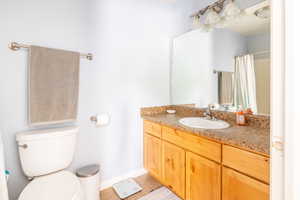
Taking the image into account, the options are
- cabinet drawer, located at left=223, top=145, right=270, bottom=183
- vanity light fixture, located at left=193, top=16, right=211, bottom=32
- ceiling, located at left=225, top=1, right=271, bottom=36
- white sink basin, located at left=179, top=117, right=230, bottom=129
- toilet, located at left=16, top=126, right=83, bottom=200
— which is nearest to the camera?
cabinet drawer, located at left=223, top=145, right=270, bottom=183

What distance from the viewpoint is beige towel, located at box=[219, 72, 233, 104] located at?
1556mm

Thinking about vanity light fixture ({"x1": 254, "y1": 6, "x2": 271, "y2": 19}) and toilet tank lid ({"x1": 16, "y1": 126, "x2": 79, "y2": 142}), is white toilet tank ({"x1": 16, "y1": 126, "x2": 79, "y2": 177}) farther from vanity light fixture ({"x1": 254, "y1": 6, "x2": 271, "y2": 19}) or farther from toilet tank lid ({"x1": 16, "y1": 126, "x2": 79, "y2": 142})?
vanity light fixture ({"x1": 254, "y1": 6, "x2": 271, "y2": 19})

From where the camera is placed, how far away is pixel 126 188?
1.64m

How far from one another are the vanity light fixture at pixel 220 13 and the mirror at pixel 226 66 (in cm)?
6

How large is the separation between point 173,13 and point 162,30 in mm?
309

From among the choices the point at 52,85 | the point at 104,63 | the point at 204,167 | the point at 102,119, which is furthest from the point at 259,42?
the point at 52,85

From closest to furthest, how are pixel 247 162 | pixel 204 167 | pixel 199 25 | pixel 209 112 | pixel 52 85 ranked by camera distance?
pixel 247 162, pixel 204 167, pixel 52 85, pixel 209 112, pixel 199 25

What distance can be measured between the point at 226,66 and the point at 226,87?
23cm

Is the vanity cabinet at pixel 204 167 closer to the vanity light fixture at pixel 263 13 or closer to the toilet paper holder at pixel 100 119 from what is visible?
the toilet paper holder at pixel 100 119

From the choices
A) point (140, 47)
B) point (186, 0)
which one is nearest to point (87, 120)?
point (140, 47)

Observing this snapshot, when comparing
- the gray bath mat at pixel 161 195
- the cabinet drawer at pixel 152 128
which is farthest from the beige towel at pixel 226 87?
the gray bath mat at pixel 161 195

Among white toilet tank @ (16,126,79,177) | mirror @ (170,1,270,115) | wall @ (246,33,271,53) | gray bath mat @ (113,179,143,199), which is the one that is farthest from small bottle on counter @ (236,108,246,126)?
white toilet tank @ (16,126,79,177)

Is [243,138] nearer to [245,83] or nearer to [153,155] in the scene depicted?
[245,83]

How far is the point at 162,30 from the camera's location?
2004 mm
